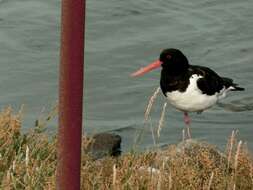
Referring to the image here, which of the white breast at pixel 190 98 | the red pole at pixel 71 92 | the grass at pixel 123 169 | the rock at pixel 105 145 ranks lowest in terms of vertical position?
the rock at pixel 105 145

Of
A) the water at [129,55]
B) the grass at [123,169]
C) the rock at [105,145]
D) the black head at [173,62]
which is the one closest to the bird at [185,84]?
the black head at [173,62]

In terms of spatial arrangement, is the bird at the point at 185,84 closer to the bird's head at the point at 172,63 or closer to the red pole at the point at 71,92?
the bird's head at the point at 172,63

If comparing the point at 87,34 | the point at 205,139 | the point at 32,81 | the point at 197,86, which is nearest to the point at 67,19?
the point at 197,86

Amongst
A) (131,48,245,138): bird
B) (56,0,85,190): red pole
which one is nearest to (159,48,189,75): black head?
(131,48,245,138): bird

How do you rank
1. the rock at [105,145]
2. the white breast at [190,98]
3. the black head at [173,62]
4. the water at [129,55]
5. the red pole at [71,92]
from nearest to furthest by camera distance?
the red pole at [71,92]
the rock at [105,145]
the white breast at [190,98]
the black head at [173,62]
the water at [129,55]

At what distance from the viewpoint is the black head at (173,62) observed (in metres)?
11.5

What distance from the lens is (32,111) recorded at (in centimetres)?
1383

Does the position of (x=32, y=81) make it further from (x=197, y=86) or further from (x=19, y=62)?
(x=197, y=86)

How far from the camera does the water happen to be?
13820mm

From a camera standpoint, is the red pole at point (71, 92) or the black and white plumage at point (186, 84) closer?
the red pole at point (71, 92)

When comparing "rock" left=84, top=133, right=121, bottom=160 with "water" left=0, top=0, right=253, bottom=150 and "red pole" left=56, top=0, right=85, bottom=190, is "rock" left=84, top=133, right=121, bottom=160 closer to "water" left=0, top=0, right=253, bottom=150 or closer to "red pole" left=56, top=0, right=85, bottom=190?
"water" left=0, top=0, right=253, bottom=150

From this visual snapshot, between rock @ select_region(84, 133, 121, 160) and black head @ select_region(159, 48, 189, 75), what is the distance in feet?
3.70

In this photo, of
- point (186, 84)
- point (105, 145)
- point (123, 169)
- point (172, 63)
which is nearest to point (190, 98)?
point (186, 84)

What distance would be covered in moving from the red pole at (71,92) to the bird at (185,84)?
679cm
